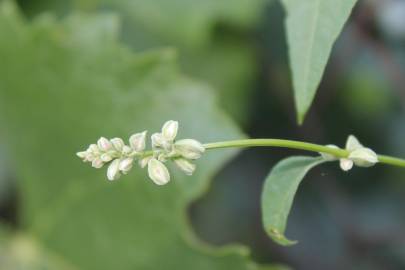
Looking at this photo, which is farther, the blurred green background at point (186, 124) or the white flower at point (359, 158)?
the blurred green background at point (186, 124)

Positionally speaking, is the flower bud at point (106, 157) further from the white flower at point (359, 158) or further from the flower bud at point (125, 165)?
the white flower at point (359, 158)

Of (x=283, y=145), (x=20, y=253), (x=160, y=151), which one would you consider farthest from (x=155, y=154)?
(x=20, y=253)

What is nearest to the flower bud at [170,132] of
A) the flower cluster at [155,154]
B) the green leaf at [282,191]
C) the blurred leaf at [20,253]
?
the flower cluster at [155,154]

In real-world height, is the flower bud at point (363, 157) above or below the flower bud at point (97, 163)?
above

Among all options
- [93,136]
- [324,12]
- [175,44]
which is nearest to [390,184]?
[175,44]

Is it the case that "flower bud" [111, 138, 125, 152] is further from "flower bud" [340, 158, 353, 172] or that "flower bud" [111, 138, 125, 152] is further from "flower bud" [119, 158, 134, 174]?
"flower bud" [340, 158, 353, 172]

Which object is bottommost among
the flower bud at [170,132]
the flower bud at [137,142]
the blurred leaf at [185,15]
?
the flower bud at [137,142]

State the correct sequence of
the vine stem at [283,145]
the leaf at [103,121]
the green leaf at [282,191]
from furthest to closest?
the leaf at [103,121]
the green leaf at [282,191]
the vine stem at [283,145]

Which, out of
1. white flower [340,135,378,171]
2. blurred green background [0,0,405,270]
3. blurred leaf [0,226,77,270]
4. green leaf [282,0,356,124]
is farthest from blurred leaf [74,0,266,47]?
white flower [340,135,378,171]

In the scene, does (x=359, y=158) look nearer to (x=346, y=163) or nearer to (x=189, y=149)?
(x=346, y=163)
